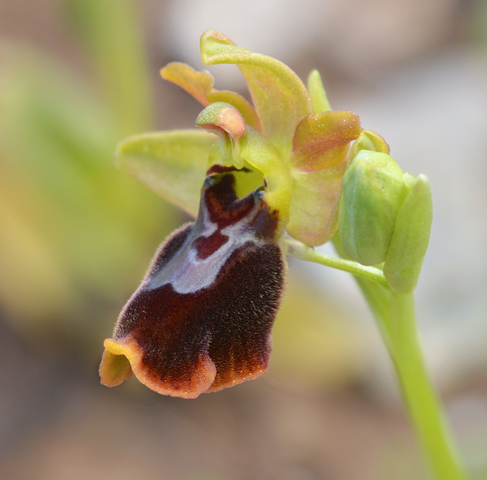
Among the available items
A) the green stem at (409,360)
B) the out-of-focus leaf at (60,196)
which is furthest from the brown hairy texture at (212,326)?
the out-of-focus leaf at (60,196)

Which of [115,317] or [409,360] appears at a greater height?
[409,360]

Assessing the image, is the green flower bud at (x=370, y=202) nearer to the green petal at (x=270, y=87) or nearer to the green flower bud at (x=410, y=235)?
the green flower bud at (x=410, y=235)

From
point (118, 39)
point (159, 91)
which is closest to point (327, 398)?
point (118, 39)

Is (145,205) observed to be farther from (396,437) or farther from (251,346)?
(251,346)

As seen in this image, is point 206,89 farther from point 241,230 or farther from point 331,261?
point 331,261

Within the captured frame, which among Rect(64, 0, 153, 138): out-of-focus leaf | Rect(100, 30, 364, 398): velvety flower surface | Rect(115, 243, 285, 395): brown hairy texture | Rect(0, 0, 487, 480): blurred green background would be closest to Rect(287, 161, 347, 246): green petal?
Rect(100, 30, 364, 398): velvety flower surface

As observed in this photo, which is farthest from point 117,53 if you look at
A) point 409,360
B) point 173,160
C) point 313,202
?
point 409,360

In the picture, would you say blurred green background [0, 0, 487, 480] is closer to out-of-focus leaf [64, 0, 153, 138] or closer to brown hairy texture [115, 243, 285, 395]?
out-of-focus leaf [64, 0, 153, 138]
